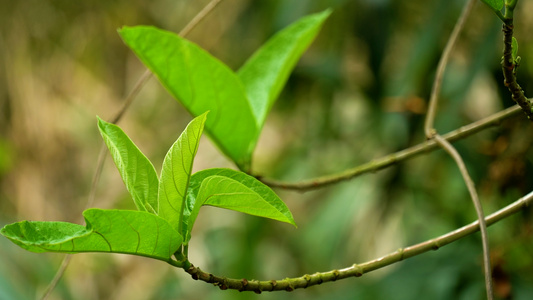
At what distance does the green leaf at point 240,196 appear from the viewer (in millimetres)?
334

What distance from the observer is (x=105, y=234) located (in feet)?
1.08

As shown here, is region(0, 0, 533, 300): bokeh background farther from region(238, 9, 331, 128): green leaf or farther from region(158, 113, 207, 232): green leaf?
region(158, 113, 207, 232): green leaf

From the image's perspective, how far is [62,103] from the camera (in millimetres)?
1927

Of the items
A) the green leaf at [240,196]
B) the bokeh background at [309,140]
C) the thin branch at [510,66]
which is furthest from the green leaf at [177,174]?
the bokeh background at [309,140]

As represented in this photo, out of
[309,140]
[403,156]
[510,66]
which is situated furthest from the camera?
[309,140]

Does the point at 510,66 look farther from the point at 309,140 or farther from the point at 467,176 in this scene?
the point at 309,140

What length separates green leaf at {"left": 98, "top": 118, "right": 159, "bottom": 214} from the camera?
36 cm

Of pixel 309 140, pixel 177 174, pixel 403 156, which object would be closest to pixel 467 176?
pixel 403 156

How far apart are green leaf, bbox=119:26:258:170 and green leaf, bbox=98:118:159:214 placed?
0.13 m

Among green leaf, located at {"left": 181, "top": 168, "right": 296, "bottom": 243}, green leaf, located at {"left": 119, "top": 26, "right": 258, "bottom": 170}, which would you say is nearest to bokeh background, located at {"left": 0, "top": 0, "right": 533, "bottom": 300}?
green leaf, located at {"left": 119, "top": 26, "right": 258, "bottom": 170}

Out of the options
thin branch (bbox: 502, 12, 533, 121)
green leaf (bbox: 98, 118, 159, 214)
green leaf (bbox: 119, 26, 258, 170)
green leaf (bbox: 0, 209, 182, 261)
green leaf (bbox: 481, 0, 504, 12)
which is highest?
green leaf (bbox: 481, 0, 504, 12)

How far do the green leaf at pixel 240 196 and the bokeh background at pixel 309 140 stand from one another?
56cm

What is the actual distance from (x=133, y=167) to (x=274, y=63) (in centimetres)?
24

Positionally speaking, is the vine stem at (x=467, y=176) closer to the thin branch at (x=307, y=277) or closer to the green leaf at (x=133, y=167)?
the thin branch at (x=307, y=277)
